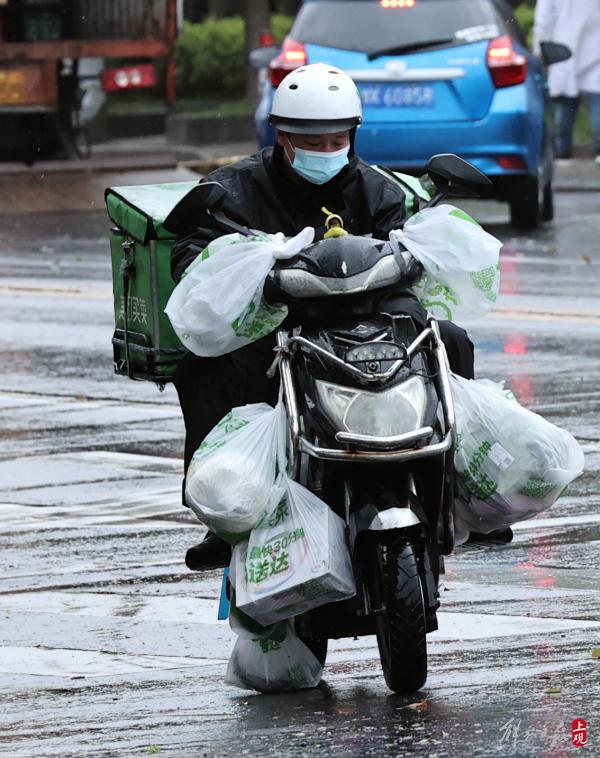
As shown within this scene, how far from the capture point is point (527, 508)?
226 inches

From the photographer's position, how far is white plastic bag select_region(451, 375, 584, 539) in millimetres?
5672

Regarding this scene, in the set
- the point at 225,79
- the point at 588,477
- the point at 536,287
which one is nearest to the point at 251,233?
the point at 588,477

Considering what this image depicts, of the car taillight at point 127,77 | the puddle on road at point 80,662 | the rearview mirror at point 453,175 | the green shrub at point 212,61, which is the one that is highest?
the rearview mirror at point 453,175

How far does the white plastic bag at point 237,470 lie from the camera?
214 inches

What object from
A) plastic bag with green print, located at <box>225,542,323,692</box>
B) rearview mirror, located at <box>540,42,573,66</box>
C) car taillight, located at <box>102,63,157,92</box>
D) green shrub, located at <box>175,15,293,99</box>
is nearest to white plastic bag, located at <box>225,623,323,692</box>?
plastic bag with green print, located at <box>225,542,323,692</box>

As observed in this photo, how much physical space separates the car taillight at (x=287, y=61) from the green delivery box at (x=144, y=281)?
9.91 metres

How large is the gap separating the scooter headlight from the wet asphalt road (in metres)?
0.71

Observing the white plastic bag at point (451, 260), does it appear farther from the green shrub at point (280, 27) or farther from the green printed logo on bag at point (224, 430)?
the green shrub at point (280, 27)

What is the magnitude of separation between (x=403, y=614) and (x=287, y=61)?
11.5 metres

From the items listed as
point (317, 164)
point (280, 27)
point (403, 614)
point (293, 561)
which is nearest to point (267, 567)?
point (293, 561)

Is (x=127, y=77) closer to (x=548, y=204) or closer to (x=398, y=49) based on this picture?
(x=548, y=204)

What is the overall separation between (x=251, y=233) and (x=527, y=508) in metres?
1.06

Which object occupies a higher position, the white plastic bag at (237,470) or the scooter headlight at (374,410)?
the scooter headlight at (374,410)

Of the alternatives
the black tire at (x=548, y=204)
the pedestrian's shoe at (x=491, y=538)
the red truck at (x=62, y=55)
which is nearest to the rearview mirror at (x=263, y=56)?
the black tire at (x=548, y=204)
